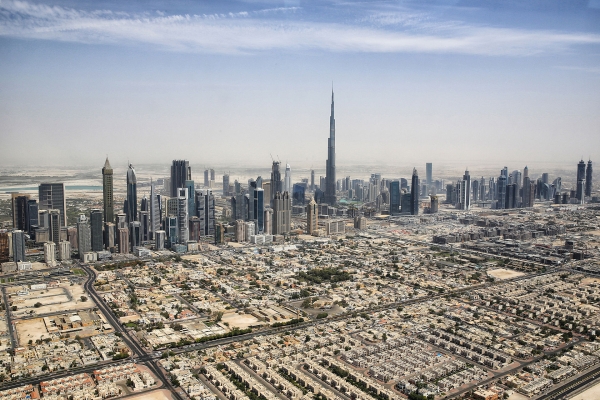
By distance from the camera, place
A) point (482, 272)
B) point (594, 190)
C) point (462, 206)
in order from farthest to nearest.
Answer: point (594, 190) < point (462, 206) < point (482, 272)

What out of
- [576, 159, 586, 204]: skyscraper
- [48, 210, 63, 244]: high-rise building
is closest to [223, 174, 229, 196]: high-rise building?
[48, 210, 63, 244]: high-rise building

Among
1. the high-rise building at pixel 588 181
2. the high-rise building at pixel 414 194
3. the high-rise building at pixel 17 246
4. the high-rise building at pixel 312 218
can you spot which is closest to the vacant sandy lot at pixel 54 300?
the high-rise building at pixel 17 246

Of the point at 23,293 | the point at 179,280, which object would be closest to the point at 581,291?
the point at 179,280

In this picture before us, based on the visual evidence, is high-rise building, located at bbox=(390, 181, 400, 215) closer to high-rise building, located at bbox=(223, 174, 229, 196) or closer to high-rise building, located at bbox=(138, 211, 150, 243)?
high-rise building, located at bbox=(223, 174, 229, 196)

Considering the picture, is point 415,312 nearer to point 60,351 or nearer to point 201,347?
point 201,347

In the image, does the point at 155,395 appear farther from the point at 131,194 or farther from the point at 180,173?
the point at 180,173

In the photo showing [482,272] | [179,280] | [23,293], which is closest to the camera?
[23,293]
